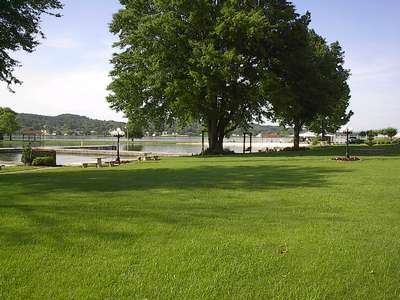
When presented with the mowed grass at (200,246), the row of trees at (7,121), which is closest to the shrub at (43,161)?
the mowed grass at (200,246)

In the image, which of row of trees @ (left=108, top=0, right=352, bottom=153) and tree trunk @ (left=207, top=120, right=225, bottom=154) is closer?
row of trees @ (left=108, top=0, right=352, bottom=153)

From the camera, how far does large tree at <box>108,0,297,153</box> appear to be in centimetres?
3350

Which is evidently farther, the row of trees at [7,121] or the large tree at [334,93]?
the row of trees at [7,121]

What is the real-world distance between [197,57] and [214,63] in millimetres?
2389

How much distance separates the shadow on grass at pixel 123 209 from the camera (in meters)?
7.12

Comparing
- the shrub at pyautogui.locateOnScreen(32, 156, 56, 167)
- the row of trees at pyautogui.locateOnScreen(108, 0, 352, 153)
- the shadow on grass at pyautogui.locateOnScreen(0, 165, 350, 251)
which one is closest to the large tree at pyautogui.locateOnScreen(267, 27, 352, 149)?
the row of trees at pyautogui.locateOnScreen(108, 0, 352, 153)

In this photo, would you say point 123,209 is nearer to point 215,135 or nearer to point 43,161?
point 43,161

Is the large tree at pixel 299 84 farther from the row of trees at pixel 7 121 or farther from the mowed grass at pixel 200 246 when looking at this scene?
the row of trees at pixel 7 121

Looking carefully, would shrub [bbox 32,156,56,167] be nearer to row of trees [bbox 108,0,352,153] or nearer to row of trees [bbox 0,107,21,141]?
row of trees [bbox 108,0,352,153]

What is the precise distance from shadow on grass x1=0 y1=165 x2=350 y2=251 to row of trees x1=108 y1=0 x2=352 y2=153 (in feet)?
68.0

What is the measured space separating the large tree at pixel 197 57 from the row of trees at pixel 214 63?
78 mm

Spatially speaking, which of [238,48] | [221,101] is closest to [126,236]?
[238,48]

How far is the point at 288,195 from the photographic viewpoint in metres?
11.2

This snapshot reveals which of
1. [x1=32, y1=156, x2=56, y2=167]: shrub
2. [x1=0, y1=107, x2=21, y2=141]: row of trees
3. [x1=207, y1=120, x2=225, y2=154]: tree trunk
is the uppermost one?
[x1=0, y1=107, x2=21, y2=141]: row of trees
